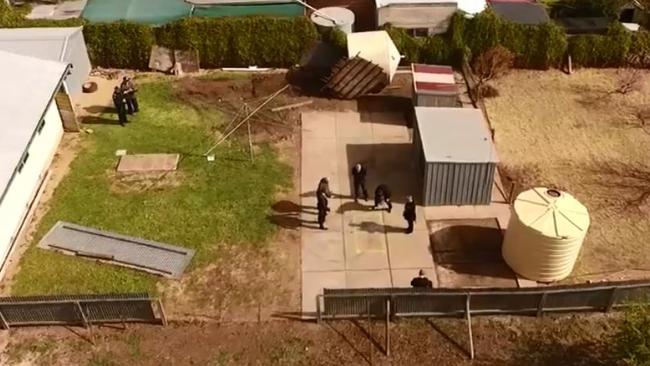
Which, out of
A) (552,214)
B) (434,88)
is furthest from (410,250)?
(434,88)

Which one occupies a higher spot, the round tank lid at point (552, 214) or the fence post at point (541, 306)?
the round tank lid at point (552, 214)

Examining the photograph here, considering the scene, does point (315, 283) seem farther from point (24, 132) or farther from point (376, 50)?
point (376, 50)

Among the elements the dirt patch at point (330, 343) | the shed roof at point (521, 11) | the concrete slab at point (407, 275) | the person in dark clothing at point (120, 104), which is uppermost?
the shed roof at point (521, 11)

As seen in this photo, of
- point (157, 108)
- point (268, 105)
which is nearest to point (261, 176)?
point (268, 105)

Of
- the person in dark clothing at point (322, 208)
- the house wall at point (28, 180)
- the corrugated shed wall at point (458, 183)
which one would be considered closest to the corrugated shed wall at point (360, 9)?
the corrugated shed wall at point (458, 183)

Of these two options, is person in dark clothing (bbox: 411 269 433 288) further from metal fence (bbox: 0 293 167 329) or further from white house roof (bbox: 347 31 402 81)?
white house roof (bbox: 347 31 402 81)

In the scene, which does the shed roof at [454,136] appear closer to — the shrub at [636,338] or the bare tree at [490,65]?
the bare tree at [490,65]

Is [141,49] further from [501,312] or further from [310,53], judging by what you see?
[501,312]

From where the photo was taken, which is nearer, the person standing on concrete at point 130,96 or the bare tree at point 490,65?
the person standing on concrete at point 130,96
